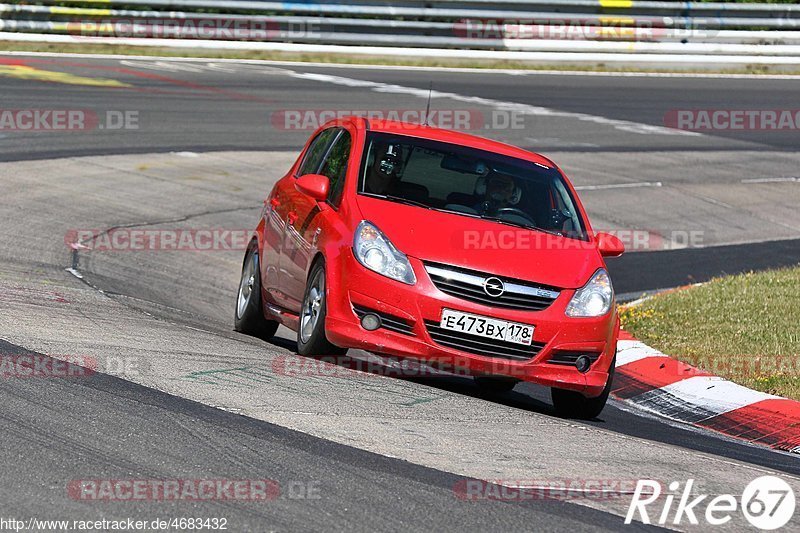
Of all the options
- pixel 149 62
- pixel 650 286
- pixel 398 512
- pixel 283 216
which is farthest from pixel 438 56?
pixel 398 512

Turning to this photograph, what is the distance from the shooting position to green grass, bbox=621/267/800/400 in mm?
9898

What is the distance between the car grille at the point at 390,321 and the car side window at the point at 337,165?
943 millimetres

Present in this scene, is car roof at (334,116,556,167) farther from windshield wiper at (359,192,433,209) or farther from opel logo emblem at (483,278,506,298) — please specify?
opel logo emblem at (483,278,506,298)

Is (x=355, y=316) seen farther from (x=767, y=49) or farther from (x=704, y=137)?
(x=767, y=49)

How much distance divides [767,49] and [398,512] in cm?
3111

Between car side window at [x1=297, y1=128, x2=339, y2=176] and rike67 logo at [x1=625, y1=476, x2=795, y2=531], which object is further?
car side window at [x1=297, y1=128, x2=339, y2=176]

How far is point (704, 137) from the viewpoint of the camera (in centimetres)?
2483

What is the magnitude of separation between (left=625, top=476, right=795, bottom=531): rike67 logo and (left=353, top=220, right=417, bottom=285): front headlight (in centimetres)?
226

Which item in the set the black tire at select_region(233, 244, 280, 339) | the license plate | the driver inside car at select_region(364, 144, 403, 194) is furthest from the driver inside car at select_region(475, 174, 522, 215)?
the black tire at select_region(233, 244, 280, 339)

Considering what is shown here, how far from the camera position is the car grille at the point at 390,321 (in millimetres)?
7871

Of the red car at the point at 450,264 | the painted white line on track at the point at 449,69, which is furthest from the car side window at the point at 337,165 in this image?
the painted white line on track at the point at 449,69

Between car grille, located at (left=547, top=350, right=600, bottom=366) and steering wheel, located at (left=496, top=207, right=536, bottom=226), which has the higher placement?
steering wheel, located at (left=496, top=207, right=536, bottom=226)

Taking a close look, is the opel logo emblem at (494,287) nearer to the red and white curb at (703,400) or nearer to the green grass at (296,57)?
the red and white curb at (703,400)

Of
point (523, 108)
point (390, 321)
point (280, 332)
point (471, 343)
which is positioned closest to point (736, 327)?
point (280, 332)
